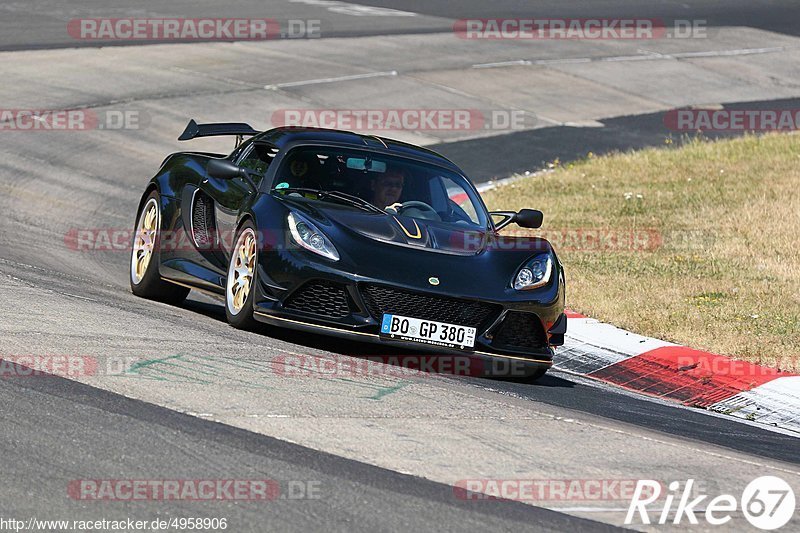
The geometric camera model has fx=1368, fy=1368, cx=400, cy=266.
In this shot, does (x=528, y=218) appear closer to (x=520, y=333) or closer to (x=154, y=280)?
(x=520, y=333)

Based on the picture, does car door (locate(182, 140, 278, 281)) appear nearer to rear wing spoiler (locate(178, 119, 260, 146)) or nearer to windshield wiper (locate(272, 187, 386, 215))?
windshield wiper (locate(272, 187, 386, 215))

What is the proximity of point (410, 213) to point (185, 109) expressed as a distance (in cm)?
1146

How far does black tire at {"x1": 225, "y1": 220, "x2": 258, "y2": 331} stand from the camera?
8391 mm

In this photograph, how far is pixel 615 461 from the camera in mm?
6133

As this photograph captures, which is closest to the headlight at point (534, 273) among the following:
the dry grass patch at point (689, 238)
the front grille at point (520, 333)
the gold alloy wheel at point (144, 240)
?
the front grille at point (520, 333)

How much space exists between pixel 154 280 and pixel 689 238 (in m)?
6.50

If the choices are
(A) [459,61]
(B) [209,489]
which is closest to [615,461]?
(B) [209,489]

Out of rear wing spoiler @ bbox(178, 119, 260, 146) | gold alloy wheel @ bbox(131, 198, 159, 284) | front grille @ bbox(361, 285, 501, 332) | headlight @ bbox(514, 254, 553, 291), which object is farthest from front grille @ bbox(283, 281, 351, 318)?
rear wing spoiler @ bbox(178, 119, 260, 146)

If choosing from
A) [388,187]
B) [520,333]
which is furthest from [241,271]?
[520,333]

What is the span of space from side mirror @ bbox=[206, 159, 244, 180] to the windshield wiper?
0.28m

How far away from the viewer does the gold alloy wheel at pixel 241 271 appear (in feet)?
27.9

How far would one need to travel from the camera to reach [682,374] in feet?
30.8

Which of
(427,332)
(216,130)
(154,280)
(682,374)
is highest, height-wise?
(216,130)

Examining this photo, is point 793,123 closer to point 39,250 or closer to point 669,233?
point 669,233
